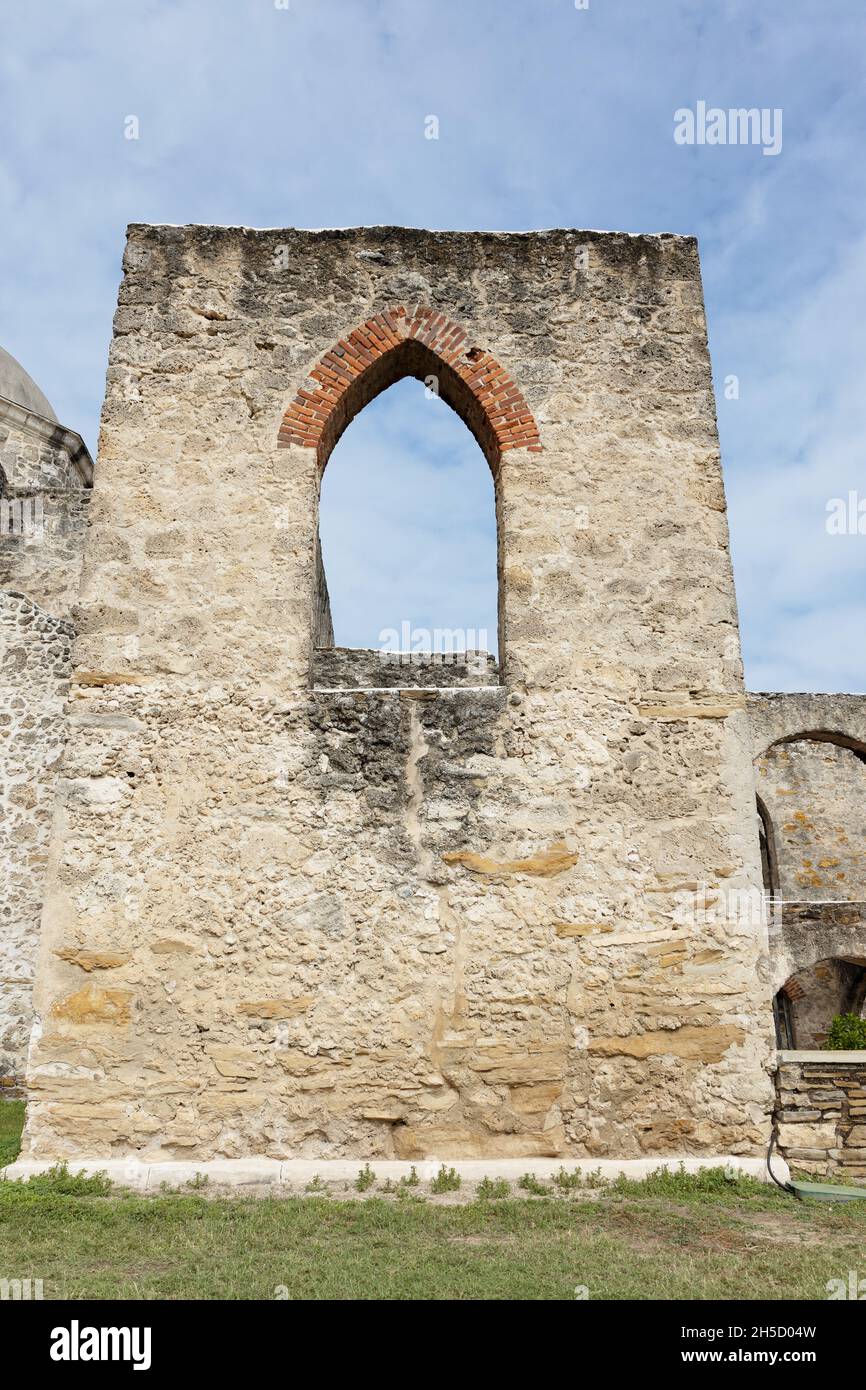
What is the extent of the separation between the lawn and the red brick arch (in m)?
4.02

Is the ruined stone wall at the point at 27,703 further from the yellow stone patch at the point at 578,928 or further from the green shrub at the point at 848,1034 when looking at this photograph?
the green shrub at the point at 848,1034

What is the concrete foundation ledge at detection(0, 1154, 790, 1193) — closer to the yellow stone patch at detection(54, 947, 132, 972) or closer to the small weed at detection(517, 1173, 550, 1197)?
the small weed at detection(517, 1173, 550, 1197)

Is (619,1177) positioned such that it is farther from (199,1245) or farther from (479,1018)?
(199,1245)

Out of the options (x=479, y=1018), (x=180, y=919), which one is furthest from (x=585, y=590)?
(x=180, y=919)

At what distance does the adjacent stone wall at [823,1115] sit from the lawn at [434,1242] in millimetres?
354

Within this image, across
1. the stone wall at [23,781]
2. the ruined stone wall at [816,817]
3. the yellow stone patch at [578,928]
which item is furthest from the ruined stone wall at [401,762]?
the ruined stone wall at [816,817]

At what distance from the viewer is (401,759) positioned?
4.97m

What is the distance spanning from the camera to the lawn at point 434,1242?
10.3 feet

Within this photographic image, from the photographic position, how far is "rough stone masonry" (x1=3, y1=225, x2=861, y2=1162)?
15.1 ft

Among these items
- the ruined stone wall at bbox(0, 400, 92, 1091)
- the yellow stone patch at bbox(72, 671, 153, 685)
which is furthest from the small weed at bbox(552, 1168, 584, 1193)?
the ruined stone wall at bbox(0, 400, 92, 1091)

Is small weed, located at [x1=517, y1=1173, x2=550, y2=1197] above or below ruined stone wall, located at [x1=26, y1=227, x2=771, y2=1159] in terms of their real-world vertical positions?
below

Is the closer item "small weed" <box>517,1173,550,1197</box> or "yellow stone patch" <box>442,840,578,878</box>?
"small weed" <box>517,1173,550,1197</box>

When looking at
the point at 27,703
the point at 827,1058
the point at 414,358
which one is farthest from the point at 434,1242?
the point at 27,703

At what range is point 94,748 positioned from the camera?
495 cm
